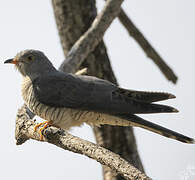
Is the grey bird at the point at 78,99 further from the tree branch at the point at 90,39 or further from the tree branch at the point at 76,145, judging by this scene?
the tree branch at the point at 90,39

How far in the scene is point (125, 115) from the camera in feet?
12.2

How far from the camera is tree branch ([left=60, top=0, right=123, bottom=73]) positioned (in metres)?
4.68

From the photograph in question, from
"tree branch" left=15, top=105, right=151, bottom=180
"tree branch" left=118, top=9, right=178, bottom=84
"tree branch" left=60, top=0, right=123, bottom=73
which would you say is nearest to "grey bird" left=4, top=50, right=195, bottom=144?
"tree branch" left=15, top=105, right=151, bottom=180

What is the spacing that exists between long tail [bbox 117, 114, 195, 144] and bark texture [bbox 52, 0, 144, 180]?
181 cm

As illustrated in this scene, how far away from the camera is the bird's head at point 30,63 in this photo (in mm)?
4281

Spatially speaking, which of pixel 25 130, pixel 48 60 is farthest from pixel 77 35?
pixel 25 130

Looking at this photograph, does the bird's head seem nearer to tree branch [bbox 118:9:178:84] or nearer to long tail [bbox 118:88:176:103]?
long tail [bbox 118:88:176:103]

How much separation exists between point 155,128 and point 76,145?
0.95 meters

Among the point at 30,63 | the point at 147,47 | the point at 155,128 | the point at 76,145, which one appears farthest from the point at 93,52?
the point at 76,145

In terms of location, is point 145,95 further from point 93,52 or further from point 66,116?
point 93,52

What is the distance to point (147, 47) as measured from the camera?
19.4 ft

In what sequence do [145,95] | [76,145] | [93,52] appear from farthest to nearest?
[93,52] → [145,95] → [76,145]

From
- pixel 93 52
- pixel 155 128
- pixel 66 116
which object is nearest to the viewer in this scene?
pixel 155 128

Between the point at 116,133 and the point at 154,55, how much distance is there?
1359mm
